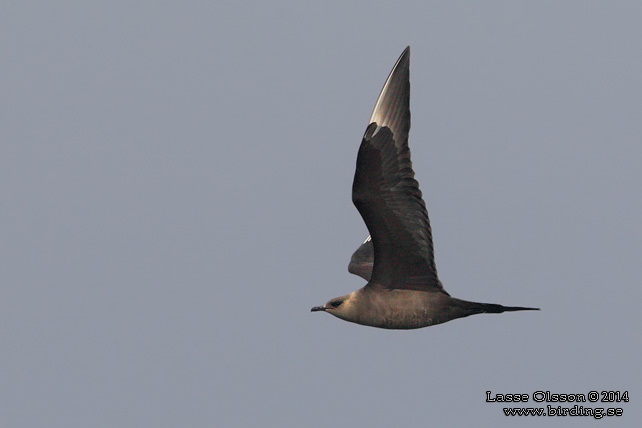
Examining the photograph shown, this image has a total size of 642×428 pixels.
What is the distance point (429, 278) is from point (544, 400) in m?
2.69

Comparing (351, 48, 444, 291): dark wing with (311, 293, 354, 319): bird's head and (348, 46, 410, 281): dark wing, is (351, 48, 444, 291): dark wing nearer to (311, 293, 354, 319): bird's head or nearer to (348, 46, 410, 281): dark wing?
(348, 46, 410, 281): dark wing

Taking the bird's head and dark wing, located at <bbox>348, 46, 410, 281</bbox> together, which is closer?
dark wing, located at <bbox>348, 46, 410, 281</bbox>

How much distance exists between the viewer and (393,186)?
1338 centimetres

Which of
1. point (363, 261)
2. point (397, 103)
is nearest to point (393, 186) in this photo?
point (397, 103)

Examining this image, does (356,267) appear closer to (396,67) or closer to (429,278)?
(429,278)

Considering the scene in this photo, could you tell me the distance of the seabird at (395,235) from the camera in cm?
1334

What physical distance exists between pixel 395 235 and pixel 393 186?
0.73 meters

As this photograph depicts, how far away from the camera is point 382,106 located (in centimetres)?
1355

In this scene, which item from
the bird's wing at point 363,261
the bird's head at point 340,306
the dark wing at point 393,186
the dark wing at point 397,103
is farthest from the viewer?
the bird's wing at point 363,261

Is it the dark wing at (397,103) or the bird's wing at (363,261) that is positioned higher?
the dark wing at (397,103)

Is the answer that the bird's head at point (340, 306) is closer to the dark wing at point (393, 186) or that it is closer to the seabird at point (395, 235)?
the seabird at point (395, 235)

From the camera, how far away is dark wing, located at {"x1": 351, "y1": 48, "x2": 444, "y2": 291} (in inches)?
524

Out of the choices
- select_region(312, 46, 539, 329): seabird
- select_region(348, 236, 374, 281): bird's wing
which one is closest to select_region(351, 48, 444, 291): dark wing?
select_region(312, 46, 539, 329): seabird

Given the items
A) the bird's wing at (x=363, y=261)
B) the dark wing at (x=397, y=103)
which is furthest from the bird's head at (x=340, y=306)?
the dark wing at (x=397, y=103)
